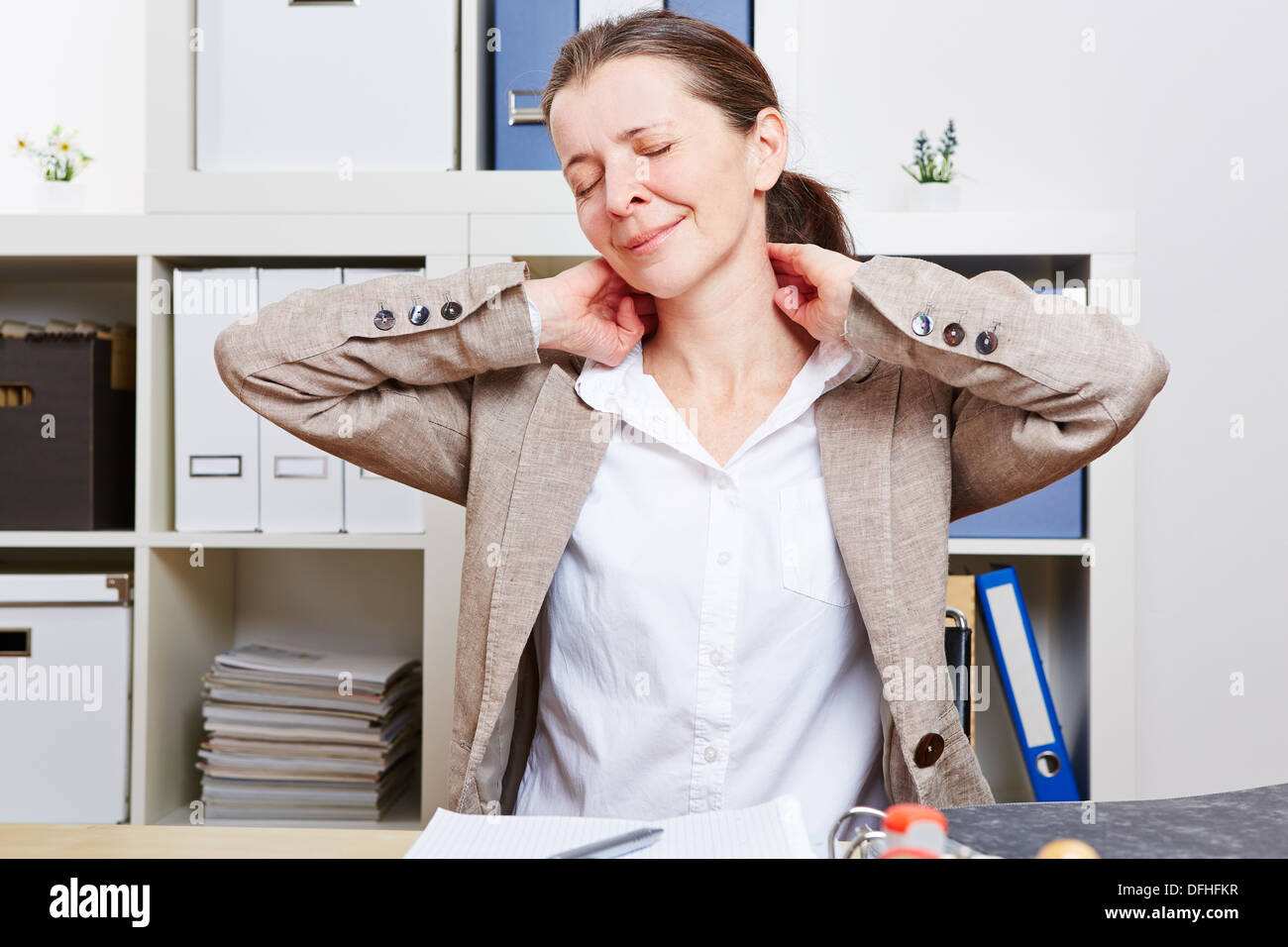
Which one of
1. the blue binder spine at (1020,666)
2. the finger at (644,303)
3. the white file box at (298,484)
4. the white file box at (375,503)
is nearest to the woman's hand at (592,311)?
the finger at (644,303)

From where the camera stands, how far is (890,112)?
177cm

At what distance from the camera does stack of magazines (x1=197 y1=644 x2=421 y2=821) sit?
157 centimetres

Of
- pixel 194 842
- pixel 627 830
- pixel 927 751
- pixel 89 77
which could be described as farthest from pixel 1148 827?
pixel 89 77

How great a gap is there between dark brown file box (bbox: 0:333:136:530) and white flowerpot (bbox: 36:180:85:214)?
259mm

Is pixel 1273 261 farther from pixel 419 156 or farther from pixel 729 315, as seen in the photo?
pixel 419 156

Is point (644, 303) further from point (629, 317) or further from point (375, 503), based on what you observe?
point (375, 503)

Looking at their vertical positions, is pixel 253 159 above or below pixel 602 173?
above

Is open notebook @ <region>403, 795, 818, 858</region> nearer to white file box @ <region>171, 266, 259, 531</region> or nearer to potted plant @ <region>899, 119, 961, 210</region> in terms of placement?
white file box @ <region>171, 266, 259, 531</region>

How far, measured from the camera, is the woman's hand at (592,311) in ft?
3.64

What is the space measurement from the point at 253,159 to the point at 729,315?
0.83 meters

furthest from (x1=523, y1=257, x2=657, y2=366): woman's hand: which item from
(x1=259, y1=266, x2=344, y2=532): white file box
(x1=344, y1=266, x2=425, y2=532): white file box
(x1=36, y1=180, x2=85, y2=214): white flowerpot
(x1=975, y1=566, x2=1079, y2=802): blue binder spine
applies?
(x1=36, y1=180, x2=85, y2=214): white flowerpot
